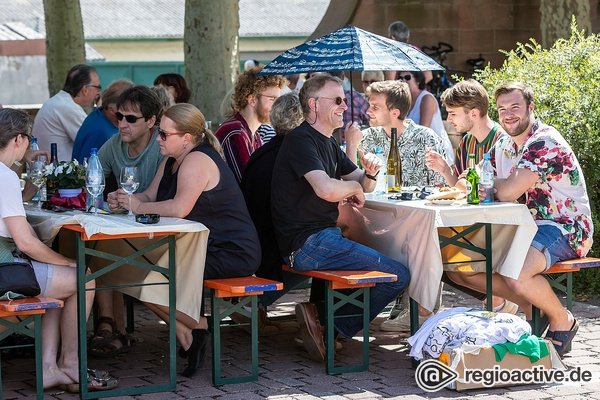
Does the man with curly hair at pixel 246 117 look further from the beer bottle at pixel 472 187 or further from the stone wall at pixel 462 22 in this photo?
the stone wall at pixel 462 22

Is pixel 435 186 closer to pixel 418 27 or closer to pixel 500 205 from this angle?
pixel 500 205

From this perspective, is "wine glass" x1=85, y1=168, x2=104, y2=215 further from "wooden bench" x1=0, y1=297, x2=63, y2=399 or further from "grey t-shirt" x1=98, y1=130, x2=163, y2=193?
"wooden bench" x1=0, y1=297, x2=63, y2=399

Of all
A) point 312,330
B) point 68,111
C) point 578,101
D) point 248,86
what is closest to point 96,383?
point 312,330

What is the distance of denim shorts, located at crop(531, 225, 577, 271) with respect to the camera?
7.08m

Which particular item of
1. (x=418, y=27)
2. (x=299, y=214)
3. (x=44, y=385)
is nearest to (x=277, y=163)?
(x=299, y=214)

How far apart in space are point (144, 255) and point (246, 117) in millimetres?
1562

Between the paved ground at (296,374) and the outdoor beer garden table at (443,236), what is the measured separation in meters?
0.58

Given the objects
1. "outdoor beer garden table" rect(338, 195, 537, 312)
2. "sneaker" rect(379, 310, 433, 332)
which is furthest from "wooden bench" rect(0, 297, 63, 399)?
"sneaker" rect(379, 310, 433, 332)

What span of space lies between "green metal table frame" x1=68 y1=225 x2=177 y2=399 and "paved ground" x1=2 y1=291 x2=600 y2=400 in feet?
0.35

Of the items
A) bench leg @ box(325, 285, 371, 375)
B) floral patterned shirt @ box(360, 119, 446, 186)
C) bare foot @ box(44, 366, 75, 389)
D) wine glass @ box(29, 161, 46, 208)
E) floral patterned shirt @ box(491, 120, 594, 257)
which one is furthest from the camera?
floral patterned shirt @ box(360, 119, 446, 186)

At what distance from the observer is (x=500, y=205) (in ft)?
22.7

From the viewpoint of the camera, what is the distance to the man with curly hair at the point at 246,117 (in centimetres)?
802

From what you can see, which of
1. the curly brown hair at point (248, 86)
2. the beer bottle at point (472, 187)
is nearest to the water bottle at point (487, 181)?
the beer bottle at point (472, 187)

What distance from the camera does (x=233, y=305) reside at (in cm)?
662
